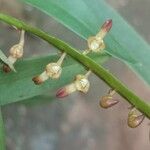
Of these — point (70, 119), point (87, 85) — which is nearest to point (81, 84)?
point (87, 85)

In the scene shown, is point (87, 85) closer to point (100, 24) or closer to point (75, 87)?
point (75, 87)

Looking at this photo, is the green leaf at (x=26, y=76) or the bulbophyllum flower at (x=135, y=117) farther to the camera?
the green leaf at (x=26, y=76)

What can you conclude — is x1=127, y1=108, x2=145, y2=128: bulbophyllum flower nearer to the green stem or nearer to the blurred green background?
the green stem

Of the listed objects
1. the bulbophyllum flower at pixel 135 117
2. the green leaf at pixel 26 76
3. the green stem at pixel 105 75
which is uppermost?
the green leaf at pixel 26 76

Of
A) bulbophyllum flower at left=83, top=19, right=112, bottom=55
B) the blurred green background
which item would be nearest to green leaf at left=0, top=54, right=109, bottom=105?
bulbophyllum flower at left=83, top=19, right=112, bottom=55

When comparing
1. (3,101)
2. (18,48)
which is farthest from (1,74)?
(18,48)

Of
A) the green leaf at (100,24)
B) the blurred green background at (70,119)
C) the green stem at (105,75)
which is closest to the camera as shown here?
the green stem at (105,75)

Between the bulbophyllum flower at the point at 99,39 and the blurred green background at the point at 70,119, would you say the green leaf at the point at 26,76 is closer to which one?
the bulbophyllum flower at the point at 99,39

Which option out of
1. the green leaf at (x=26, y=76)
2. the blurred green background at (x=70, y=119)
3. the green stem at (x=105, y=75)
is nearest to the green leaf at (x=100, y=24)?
the green leaf at (x=26, y=76)
